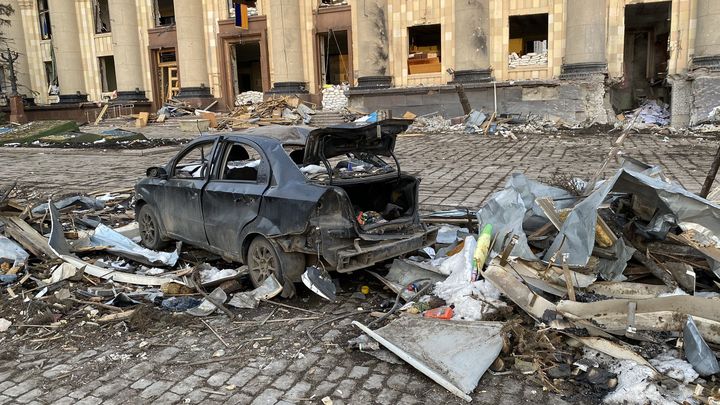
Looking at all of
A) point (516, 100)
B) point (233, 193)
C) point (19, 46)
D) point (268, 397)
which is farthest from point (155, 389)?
point (19, 46)

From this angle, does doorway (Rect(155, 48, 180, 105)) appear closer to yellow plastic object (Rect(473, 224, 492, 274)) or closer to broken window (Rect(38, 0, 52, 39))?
broken window (Rect(38, 0, 52, 39))

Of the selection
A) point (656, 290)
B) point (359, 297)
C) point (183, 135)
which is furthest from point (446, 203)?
point (183, 135)

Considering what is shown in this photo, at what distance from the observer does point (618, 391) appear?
3566mm

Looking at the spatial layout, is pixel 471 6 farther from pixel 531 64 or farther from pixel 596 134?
pixel 596 134

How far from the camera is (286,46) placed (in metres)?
25.2

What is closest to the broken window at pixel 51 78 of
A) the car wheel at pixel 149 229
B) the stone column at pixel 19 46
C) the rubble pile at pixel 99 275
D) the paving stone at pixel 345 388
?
the stone column at pixel 19 46

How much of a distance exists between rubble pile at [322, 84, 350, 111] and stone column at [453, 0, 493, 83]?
5.64 meters

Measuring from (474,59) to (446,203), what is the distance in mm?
14078

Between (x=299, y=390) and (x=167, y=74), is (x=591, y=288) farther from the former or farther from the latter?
(x=167, y=74)

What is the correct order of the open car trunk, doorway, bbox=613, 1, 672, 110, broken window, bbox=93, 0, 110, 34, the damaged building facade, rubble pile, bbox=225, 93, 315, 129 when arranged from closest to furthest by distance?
the open car trunk → the damaged building facade → rubble pile, bbox=225, 93, 315, 129 → doorway, bbox=613, 1, 672, 110 → broken window, bbox=93, 0, 110, 34

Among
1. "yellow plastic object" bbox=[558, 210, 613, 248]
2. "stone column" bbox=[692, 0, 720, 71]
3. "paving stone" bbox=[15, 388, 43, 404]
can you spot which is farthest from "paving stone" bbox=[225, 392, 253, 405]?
"stone column" bbox=[692, 0, 720, 71]

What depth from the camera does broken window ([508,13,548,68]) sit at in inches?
845

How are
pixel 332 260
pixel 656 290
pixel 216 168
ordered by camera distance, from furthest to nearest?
pixel 216 168
pixel 332 260
pixel 656 290

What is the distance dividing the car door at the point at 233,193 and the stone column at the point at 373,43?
1792 cm
